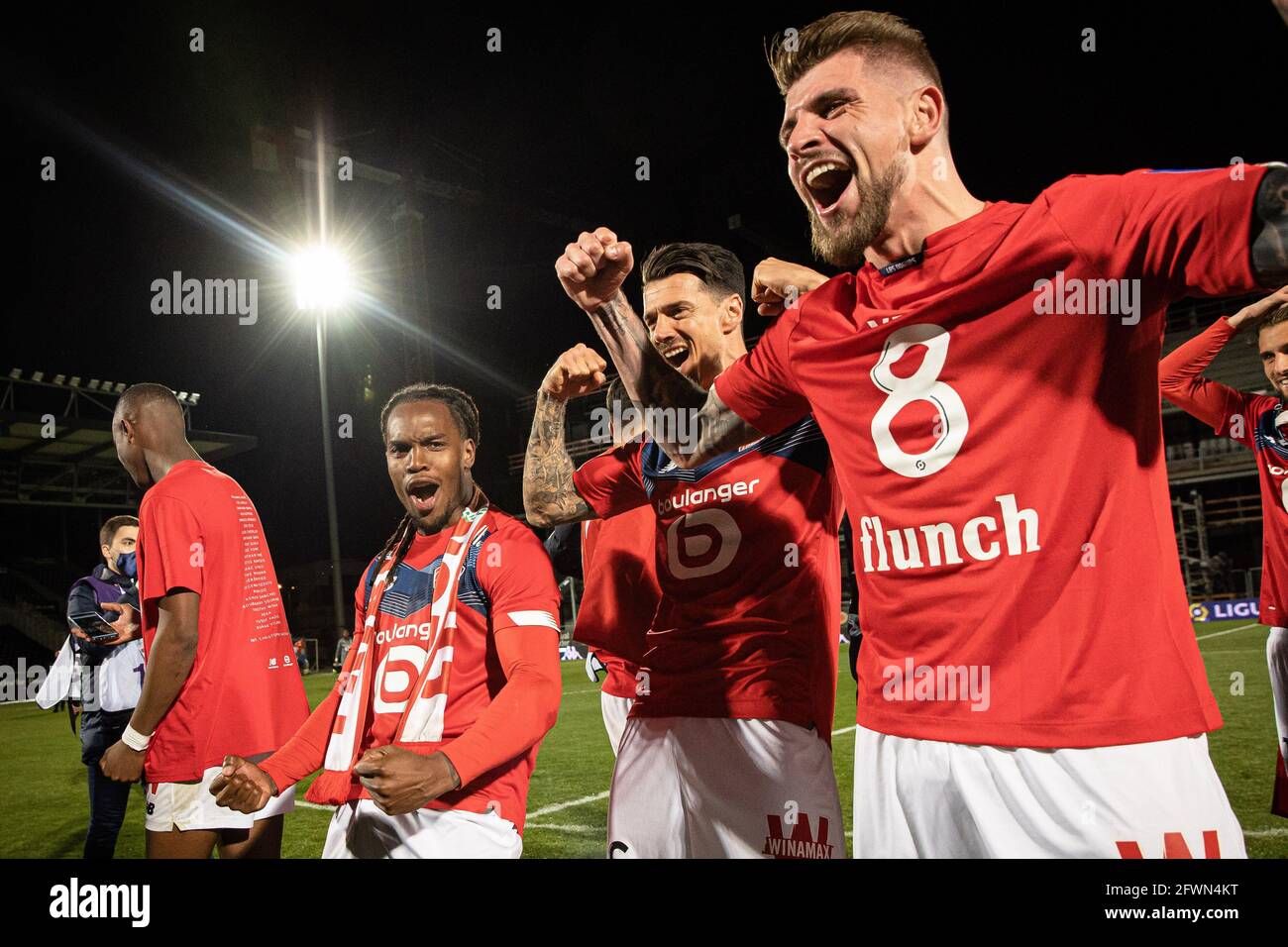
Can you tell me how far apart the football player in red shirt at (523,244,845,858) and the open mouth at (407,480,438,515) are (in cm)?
53

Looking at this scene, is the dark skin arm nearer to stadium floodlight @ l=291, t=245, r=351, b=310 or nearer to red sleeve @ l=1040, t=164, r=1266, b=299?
red sleeve @ l=1040, t=164, r=1266, b=299

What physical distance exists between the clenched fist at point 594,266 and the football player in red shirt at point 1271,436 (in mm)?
2284

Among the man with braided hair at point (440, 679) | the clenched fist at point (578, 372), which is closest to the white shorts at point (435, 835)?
the man with braided hair at point (440, 679)

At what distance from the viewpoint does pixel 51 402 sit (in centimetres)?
1373

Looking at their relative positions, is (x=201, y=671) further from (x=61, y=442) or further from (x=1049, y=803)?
(x=61, y=442)

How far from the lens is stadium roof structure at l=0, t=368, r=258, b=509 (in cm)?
1222

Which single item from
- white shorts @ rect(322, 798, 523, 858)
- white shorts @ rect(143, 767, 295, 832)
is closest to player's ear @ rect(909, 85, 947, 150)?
white shorts @ rect(322, 798, 523, 858)

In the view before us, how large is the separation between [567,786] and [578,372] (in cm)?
427

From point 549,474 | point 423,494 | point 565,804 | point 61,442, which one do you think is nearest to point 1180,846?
point 549,474

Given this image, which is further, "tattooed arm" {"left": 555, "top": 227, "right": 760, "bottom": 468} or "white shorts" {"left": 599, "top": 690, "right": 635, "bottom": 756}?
"white shorts" {"left": 599, "top": 690, "right": 635, "bottom": 756}

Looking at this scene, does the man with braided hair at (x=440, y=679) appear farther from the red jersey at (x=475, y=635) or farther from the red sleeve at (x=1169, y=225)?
the red sleeve at (x=1169, y=225)

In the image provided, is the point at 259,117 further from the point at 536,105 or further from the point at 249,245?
the point at 536,105

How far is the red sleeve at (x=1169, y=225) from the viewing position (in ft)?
4.37
